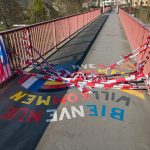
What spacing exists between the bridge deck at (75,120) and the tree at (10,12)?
2054 cm

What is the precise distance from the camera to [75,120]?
457 centimetres

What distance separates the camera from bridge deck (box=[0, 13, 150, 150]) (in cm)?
387

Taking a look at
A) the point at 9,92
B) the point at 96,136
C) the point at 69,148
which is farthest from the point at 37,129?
the point at 9,92

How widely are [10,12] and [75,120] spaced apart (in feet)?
78.9

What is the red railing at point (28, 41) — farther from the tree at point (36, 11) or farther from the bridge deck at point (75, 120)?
the tree at point (36, 11)

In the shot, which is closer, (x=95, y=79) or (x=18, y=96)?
(x=18, y=96)

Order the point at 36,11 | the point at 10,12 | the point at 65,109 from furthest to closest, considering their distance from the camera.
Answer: the point at 36,11 → the point at 10,12 → the point at 65,109

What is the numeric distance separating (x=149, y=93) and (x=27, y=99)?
328 centimetres

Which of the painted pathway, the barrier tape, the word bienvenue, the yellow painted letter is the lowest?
the painted pathway

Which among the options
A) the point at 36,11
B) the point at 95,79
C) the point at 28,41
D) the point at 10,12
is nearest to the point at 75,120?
the point at 95,79

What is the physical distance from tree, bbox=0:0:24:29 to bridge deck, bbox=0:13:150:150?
67.4 ft

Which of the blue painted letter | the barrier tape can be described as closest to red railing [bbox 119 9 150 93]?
the barrier tape

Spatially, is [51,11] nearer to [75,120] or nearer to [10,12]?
[10,12]

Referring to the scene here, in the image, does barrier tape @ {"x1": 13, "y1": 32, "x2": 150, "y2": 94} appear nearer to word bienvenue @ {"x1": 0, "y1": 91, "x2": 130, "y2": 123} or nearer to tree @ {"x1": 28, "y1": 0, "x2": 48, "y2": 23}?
word bienvenue @ {"x1": 0, "y1": 91, "x2": 130, "y2": 123}
